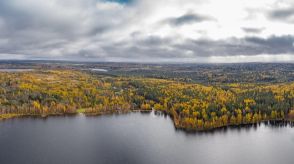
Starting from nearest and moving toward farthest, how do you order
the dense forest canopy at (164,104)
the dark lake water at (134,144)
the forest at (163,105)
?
the dark lake water at (134,144), the forest at (163,105), the dense forest canopy at (164,104)

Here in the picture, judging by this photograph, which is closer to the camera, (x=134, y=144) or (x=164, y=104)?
(x=134, y=144)

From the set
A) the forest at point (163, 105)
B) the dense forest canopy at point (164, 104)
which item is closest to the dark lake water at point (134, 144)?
the forest at point (163, 105)

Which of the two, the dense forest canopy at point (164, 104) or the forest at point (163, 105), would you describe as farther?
the dense forest canopy at point (164, 104)

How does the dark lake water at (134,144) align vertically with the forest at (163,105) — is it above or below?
below

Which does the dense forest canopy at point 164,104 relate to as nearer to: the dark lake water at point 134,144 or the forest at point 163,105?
the forest at point 163,105

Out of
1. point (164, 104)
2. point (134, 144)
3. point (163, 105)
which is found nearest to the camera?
point (134, 144)

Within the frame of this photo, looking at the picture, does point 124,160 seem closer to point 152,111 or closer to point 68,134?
point 68,134

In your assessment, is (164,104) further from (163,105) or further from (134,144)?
(134,144)

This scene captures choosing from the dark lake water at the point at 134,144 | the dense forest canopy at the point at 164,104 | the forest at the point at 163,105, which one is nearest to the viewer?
the dark lake water at the point at 134,144

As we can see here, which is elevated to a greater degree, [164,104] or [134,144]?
[164,104]

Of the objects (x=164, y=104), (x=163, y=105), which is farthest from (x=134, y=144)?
(x=163, y=105)

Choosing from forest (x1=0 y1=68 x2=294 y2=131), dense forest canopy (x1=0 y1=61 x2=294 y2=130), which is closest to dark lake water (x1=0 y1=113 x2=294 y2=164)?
forest (x1=0 y1=68 x2=294 y2=131)
